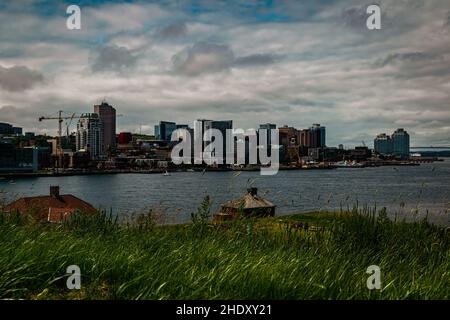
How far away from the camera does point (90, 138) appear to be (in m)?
174

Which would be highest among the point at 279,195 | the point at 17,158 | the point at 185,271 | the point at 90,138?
the point at 90,138

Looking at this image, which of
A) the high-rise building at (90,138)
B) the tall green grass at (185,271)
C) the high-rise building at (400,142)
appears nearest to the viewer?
the tall green grass at (185,271)

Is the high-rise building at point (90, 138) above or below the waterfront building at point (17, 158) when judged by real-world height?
above

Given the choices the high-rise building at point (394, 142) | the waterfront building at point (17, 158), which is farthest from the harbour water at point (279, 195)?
the high-rise building at point (394, 142)

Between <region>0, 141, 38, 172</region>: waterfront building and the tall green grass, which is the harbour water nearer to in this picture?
the tall green grass

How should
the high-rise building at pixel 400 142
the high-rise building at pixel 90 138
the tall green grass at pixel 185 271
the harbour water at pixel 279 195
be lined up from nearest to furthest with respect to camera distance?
the tall green grass at pixel 185 271 → the harbour water at pixel 279 195 → the high-rise building at pixel 400 142 → the high-rise building at pixel 90 138

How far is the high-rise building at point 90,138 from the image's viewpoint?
528 ft

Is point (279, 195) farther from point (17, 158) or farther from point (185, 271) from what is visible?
point (17, 158)

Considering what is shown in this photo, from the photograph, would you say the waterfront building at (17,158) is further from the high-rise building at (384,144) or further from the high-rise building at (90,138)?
the high-rise building at (384,144)

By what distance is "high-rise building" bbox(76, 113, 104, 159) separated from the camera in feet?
528

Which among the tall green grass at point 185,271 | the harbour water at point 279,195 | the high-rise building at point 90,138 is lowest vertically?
the harbour water at point 279,195

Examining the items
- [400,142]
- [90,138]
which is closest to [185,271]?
[400,142]

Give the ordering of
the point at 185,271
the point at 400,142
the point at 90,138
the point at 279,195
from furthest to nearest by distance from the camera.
→ the point at 90,138
the point at 400,142
the point at 279,195
the point at 185,271
